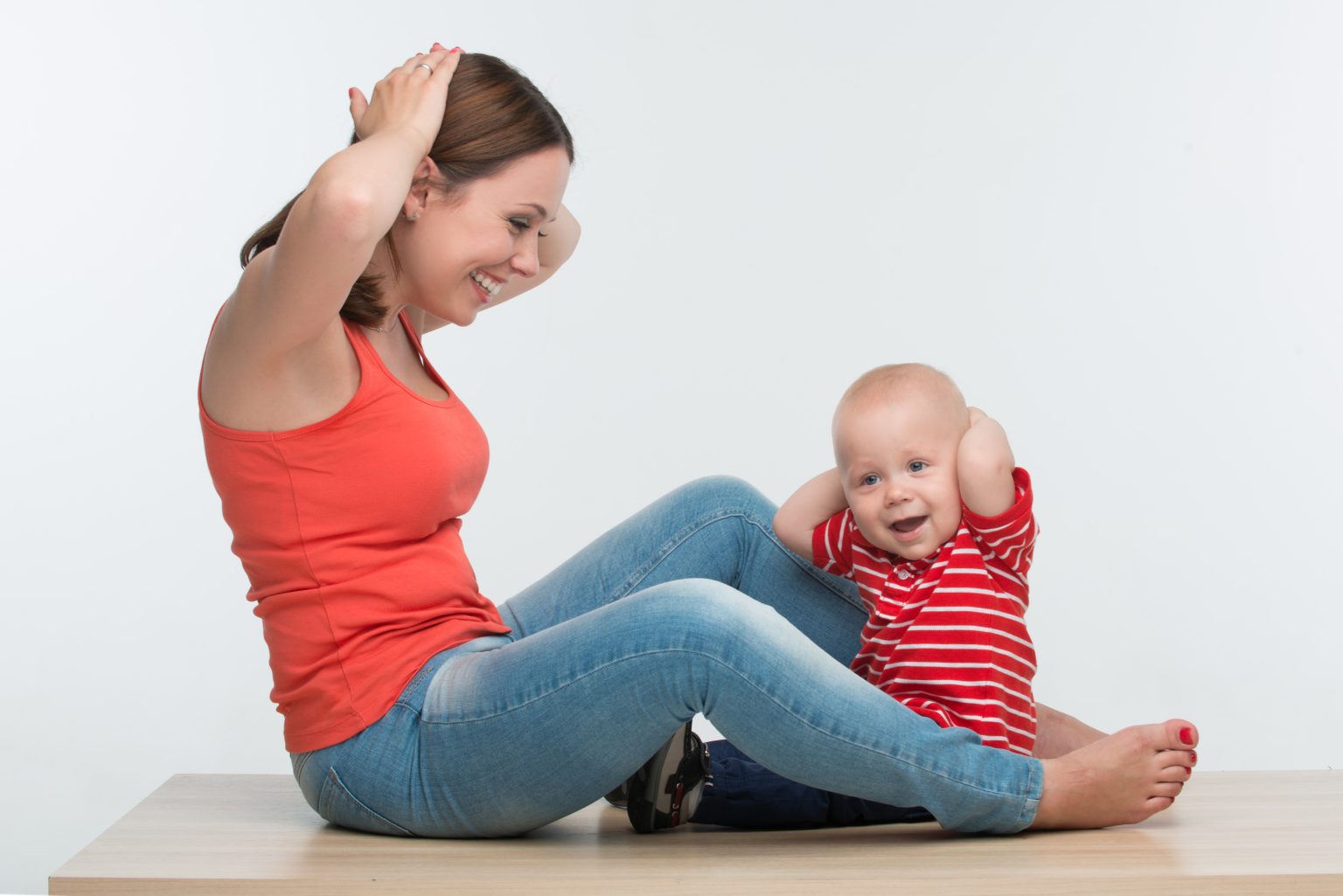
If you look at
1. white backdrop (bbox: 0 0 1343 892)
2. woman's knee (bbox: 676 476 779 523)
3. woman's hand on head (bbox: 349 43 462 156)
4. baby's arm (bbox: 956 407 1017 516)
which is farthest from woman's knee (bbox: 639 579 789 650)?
white backdrop (bbox: 0 0 1343 892)

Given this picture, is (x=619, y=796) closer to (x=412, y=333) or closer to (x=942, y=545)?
(x=942, y=545)

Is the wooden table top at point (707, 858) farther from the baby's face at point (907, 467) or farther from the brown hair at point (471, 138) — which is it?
the brown hair at point (471, 138)

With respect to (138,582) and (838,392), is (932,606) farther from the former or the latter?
(138,582)

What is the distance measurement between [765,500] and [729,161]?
60.4 inches

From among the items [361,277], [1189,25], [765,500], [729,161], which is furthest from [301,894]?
[1189,25]

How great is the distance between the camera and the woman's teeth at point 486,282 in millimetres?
1701

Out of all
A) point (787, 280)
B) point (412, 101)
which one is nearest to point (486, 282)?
point (412, 101)

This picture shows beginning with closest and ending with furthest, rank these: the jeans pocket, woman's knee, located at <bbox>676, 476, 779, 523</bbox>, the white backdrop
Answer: the jeans pocket < woman's knee, located at <bbox>676, 476, 779, 523</bbox> < the white backdrop

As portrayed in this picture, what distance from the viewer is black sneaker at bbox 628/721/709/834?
1.64 metres

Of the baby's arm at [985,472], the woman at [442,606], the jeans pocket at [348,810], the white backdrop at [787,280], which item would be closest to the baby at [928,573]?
the baby's arm at [985,472]

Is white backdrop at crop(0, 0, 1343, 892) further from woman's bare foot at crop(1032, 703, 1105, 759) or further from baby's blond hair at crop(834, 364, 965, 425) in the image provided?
baby's blond hair at crop(834, 364, 965, 425)

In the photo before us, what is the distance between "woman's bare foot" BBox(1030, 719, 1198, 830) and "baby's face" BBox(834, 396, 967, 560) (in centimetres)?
30

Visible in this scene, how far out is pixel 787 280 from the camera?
10.7ft

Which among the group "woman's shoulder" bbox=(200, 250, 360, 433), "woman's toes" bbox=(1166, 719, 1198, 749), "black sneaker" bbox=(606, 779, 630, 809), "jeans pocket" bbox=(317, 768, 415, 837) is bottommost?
"black sneaker" bbox=(606, 779, 630, 809)
